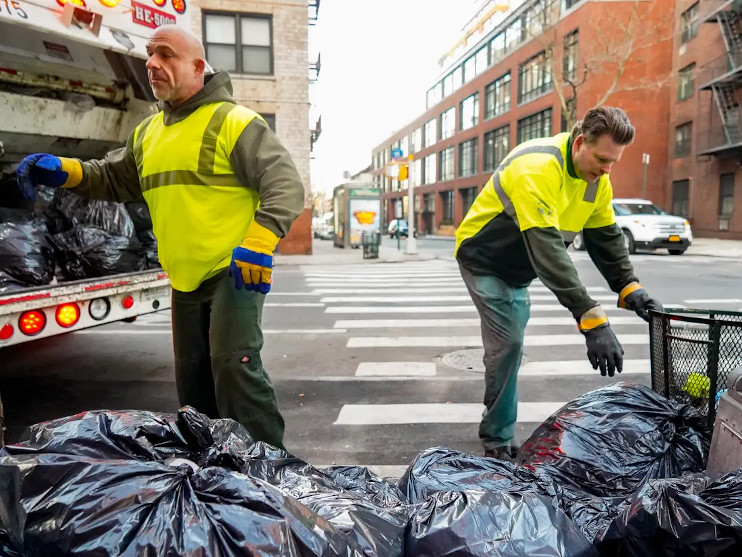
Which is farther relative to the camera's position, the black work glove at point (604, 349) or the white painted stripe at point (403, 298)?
the white painted stripe at point (403, 298)

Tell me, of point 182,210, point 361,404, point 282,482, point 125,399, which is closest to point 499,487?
point 282,482

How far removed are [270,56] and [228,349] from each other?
725 inches

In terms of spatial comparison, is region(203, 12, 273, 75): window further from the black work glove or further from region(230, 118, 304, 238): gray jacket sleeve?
the black work glove

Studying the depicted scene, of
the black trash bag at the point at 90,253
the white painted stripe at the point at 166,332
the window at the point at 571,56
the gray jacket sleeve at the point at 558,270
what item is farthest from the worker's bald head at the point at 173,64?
the window at the point at 571,56

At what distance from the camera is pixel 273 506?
1153mm

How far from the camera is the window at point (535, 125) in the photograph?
117 ft

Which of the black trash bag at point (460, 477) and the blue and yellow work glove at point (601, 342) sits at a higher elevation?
the blue and yellow work glove at point (601, 342)

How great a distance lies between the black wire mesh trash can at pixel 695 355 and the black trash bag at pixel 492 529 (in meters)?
0.96

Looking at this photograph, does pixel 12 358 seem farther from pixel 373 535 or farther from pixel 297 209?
pixel 373 535

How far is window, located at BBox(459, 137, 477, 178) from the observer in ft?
157

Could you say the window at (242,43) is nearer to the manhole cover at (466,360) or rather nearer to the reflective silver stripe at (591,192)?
the manhole cover at (466,360)

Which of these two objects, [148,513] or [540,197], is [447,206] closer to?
[540,197]

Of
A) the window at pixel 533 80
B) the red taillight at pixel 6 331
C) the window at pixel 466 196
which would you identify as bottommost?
the red taillight at pixel 6 331

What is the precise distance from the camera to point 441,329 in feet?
22.7
